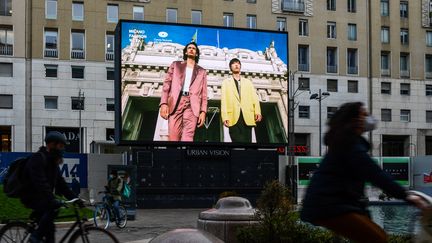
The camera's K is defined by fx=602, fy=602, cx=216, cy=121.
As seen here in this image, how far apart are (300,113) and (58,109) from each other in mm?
22566

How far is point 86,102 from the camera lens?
172ft

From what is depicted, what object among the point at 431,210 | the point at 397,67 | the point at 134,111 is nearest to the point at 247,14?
the point at 397,67

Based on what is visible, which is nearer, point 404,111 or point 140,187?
point 140,187

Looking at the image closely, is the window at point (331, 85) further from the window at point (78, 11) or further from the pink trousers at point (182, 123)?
the pink trousers at point (182, 123)

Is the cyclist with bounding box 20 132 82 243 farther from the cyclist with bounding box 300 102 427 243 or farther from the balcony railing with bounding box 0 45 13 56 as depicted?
the balcony railing with bounding box 0 45 13 56

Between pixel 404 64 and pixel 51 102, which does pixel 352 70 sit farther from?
pixel 51 102

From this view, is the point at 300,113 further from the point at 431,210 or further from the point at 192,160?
the point at 431,210

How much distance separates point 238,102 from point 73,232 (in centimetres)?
2921

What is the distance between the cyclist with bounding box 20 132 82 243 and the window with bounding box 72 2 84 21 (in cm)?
4858

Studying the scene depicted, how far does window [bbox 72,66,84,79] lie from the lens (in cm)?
5278

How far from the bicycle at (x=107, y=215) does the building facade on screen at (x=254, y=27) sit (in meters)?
34.0

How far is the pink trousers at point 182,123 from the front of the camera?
111 feet

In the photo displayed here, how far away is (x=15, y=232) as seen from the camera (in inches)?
277

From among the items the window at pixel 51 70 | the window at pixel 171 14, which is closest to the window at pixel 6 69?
the window at pixel 51 70
